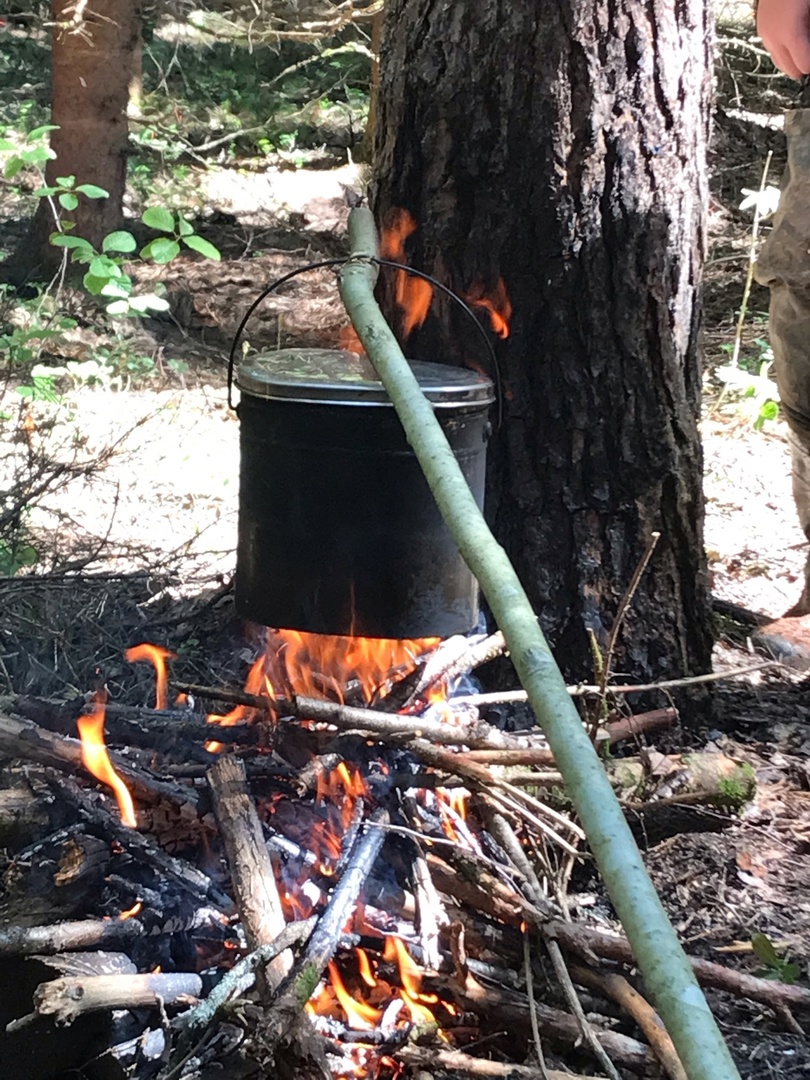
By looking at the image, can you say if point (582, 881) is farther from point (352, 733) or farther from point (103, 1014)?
point (103, 1014)

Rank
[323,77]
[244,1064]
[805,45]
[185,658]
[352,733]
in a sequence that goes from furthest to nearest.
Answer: [323,77], [185,658], [805,45], [352,733], [244,1064]

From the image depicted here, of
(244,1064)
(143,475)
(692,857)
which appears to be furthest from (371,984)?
(143,475)

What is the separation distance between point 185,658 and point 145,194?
643cm

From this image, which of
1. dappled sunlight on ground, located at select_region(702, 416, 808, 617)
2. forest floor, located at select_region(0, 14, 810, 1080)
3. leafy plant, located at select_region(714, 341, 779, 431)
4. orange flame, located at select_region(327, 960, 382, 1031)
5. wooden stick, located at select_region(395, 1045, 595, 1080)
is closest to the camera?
wooden stick, located at select_region(395, 1045, 595, 1080)

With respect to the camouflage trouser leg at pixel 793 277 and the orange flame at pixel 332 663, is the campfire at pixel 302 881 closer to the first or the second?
the orange flame at pixel 332 663

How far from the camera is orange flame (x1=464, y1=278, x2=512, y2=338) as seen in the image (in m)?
2.86

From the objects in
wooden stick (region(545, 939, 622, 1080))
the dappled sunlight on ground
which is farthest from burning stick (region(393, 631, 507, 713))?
the dappled sunlight on ground

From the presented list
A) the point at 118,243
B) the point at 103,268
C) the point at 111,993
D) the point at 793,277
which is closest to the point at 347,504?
the point at 111,993

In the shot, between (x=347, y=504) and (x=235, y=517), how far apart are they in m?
2.48

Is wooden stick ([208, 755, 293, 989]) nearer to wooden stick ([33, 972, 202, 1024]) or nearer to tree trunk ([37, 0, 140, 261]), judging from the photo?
wooden stick ([33, 972, 202, 1024])

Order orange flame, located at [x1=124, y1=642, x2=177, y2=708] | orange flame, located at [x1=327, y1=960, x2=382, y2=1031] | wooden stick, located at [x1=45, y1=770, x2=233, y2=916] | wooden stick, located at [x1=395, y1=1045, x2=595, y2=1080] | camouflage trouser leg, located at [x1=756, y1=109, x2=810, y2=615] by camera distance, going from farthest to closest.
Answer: camouflage trouser leg, located at [x1=756, y1=109, x2=810, y2=615] < orange flame, located at [x1=124, y1=642, x2=177, y2=708] < wooden stick, located at [x1=45, y1=770, x2=233, y2=916] < orange flame, located at [x1=327, y1=960, x2=382, y2=1031] < wooden stick, located at [x1=395, y1=1045, x2=595, y2=1080]

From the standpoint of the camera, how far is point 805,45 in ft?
8.18

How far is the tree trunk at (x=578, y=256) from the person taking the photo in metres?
2.71

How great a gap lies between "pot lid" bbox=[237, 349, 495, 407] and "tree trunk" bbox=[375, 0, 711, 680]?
36 cm
